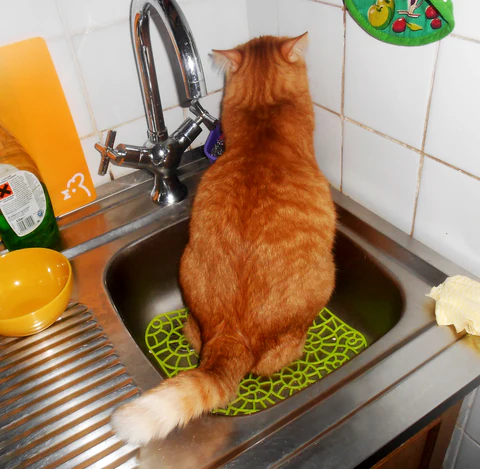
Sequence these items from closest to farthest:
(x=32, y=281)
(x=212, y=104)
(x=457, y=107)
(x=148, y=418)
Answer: (x=148, y=418)
(x=457, y=107)
(x=32, y=281)
(x=212, y=104)

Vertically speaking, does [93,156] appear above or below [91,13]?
below

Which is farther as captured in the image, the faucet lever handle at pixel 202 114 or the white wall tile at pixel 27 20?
the faucet lever handle at pixel 202 114

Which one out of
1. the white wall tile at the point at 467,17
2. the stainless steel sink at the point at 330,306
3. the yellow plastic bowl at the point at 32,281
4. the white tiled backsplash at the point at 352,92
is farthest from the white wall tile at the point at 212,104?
the white wall tile at the point at 467,17

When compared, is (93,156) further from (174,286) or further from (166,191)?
(174,286)

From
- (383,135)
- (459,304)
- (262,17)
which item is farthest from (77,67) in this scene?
(459,304)

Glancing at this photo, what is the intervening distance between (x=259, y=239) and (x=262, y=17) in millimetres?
591

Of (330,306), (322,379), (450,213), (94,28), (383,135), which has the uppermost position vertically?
(94,28)

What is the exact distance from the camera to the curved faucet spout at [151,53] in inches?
33.2

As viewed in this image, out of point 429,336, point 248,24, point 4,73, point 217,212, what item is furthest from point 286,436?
point 248,24

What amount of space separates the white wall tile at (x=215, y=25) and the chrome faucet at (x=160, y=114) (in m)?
0.17

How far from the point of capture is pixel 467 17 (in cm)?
72

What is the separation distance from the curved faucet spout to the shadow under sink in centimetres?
26

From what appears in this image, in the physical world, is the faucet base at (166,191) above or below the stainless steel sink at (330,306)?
above

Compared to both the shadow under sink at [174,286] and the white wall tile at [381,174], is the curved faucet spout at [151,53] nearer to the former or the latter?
the shadow under sink at [174,286]
